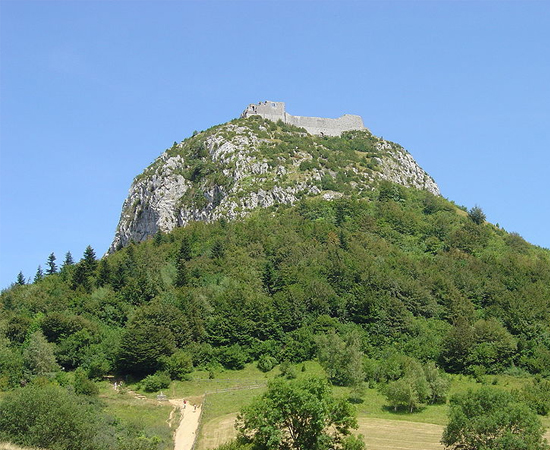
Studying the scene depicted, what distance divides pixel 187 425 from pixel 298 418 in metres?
14.4

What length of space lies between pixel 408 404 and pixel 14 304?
177ft

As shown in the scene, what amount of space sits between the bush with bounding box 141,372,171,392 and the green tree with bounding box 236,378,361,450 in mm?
25920

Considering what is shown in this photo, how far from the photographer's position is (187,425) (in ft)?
186

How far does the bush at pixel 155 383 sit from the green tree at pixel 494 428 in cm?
3193

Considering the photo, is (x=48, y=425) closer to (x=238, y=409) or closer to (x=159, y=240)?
(x=238, y=409)

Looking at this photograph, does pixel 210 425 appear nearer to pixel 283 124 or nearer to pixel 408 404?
pixel 408 404

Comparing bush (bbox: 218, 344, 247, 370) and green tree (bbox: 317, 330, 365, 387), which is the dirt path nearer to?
bush (bbox: 218, 344, 247, 370)

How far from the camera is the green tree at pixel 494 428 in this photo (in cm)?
4488

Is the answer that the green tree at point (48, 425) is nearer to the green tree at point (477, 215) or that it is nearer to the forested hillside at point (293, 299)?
the forested hillside at point (293, 299)

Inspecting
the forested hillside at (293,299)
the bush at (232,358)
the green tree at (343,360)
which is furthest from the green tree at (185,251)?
the green tree at (343,360)

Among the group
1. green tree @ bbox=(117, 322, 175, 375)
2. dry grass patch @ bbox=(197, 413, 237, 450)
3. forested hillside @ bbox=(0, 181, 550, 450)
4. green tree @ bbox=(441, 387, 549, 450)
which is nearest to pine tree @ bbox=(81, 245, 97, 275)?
forested hillside @ bbox=(0, 181, 550, 450)

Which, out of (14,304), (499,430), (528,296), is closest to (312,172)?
(528,296)

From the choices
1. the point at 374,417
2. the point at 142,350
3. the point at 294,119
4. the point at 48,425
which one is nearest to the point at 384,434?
the point at 374,417

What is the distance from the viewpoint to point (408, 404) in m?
63.7
